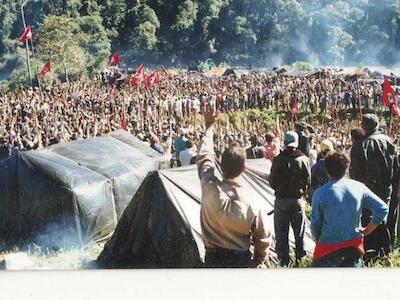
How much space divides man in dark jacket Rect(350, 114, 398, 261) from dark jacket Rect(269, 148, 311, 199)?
0.35 meters

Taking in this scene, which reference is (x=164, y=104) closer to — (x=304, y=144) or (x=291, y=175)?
(x=304, y=144)

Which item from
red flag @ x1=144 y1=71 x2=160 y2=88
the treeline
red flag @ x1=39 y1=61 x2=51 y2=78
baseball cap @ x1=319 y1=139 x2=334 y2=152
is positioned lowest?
baseball cap @ x1=319 y1=139 x2=334 y2=152

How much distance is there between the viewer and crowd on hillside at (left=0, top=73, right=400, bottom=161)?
12.7 ft

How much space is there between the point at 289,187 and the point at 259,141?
726 mm

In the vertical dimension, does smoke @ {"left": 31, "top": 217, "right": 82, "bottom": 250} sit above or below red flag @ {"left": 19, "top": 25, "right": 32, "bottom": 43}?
below

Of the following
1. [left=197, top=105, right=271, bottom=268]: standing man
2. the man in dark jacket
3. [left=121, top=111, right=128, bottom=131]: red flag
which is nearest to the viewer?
[left=197, top=105, right=271, bottom=268]: standing man

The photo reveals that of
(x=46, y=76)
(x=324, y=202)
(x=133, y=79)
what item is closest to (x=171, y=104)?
(x=133, y=79)

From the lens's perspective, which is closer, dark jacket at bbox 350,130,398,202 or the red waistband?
the red waistband

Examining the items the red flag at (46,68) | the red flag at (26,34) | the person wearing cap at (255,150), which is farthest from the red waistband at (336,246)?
the red flag at (26,34)

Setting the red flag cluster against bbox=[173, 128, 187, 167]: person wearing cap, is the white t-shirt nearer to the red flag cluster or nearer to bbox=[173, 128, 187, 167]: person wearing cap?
bbox=[173, 128, 187, 167]: person wearing cap

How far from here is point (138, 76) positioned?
13.6 ft

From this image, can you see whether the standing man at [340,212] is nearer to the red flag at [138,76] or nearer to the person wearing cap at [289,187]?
the person wearing cap at [289,187]

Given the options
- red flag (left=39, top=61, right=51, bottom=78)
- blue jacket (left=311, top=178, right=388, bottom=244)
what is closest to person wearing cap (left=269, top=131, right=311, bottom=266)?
blue jacket (left=311, top=178, right=388, bottom=244)

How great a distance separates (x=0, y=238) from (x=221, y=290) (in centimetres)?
162
